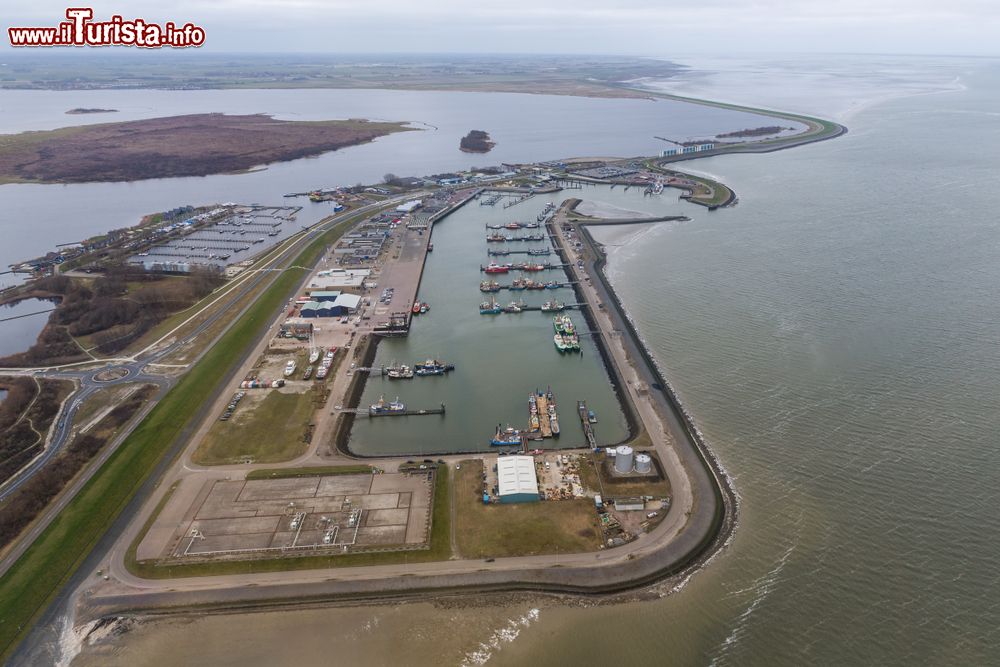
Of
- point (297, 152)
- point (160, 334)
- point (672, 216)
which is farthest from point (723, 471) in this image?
point (297, 152)

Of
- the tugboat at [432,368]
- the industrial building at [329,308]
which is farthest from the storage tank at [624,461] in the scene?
the industrial building at [329,308]

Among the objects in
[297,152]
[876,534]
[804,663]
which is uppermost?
[297,152]

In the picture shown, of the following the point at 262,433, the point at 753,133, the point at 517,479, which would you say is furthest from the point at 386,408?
the point at 753,133

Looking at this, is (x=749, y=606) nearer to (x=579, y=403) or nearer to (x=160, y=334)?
(x=579, y=403)

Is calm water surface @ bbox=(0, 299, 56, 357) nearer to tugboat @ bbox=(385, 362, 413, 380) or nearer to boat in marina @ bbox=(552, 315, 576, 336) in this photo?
tugboat @ bbox=(385, 362, 413, 380)

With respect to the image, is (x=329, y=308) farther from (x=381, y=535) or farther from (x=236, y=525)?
(x=381, y=535)

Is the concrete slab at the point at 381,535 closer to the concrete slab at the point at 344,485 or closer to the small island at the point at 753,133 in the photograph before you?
the concrete slab at the point at 344,485
